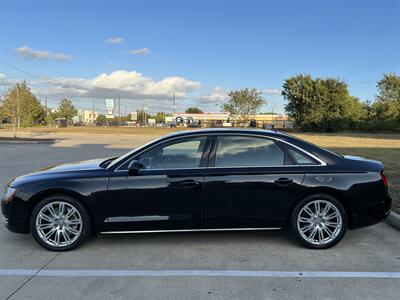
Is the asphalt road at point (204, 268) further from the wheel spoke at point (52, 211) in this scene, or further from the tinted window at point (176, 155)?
the tinted window at point (176, 155)

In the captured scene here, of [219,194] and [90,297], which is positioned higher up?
[219,194]

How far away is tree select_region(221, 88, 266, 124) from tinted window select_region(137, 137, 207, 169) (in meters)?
58.9

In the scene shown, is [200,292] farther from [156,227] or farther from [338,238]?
[338,238]

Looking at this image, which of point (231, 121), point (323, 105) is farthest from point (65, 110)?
point (323, 105)

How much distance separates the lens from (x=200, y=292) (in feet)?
12.7

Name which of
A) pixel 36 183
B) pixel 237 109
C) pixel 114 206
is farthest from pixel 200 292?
pixel 237 109

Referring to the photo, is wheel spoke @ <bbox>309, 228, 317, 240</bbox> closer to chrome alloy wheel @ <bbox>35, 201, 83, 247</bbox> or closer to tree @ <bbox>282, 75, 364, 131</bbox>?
chrome alloy wheel @ <bbox>35, 201, 83, 247</bbox>

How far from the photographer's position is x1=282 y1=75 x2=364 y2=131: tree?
5750 cm

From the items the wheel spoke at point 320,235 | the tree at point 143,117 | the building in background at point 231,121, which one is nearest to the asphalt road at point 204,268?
the wheel spoke at point 320,235

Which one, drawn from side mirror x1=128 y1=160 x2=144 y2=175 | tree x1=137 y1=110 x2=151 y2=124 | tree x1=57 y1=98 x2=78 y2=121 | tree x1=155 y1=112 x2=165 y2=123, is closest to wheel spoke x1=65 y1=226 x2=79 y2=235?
side mirror x1=128 y1=160 x2=144 y2=175

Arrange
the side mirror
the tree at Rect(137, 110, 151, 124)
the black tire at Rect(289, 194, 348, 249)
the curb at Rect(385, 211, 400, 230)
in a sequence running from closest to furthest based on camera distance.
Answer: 1. the side mirror
2. the black tire at Rect(289, 194, 348, 249)
3. the curb at Rect(385, 211, 400, 230)
4. the tree at Rect(137, 110, 151, 124)

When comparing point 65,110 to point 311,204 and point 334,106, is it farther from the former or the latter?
point 311,204

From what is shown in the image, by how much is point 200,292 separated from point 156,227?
1.35m

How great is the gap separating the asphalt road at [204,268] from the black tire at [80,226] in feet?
0.34
